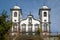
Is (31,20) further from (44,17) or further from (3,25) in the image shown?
(3,25)

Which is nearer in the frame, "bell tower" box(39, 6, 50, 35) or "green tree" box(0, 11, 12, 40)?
"green tree" box(0, 11, 12, 40)

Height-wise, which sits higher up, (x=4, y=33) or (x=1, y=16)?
(x=1, y=16)

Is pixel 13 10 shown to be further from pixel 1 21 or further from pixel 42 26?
pixel 1 21

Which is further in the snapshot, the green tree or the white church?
the white church

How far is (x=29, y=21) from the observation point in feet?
241

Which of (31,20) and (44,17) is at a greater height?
(44,17)

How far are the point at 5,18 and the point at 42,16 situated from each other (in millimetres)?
51360

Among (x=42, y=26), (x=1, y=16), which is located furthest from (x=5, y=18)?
(x=42, y=26)

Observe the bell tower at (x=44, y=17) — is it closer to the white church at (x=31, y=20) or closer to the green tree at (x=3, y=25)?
the white church at (x=31, y=20)

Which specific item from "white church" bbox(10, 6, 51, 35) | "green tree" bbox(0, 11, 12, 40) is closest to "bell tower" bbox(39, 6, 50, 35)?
"white church" bbox(10, 6, 51, 35)

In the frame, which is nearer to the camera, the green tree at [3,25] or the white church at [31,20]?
the green tree at [3,25]

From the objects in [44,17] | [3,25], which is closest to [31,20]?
[44,17]

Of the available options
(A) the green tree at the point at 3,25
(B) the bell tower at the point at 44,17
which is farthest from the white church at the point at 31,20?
(A) the green tree at the point at 3,25

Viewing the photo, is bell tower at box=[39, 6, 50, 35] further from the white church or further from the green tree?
the green tree
